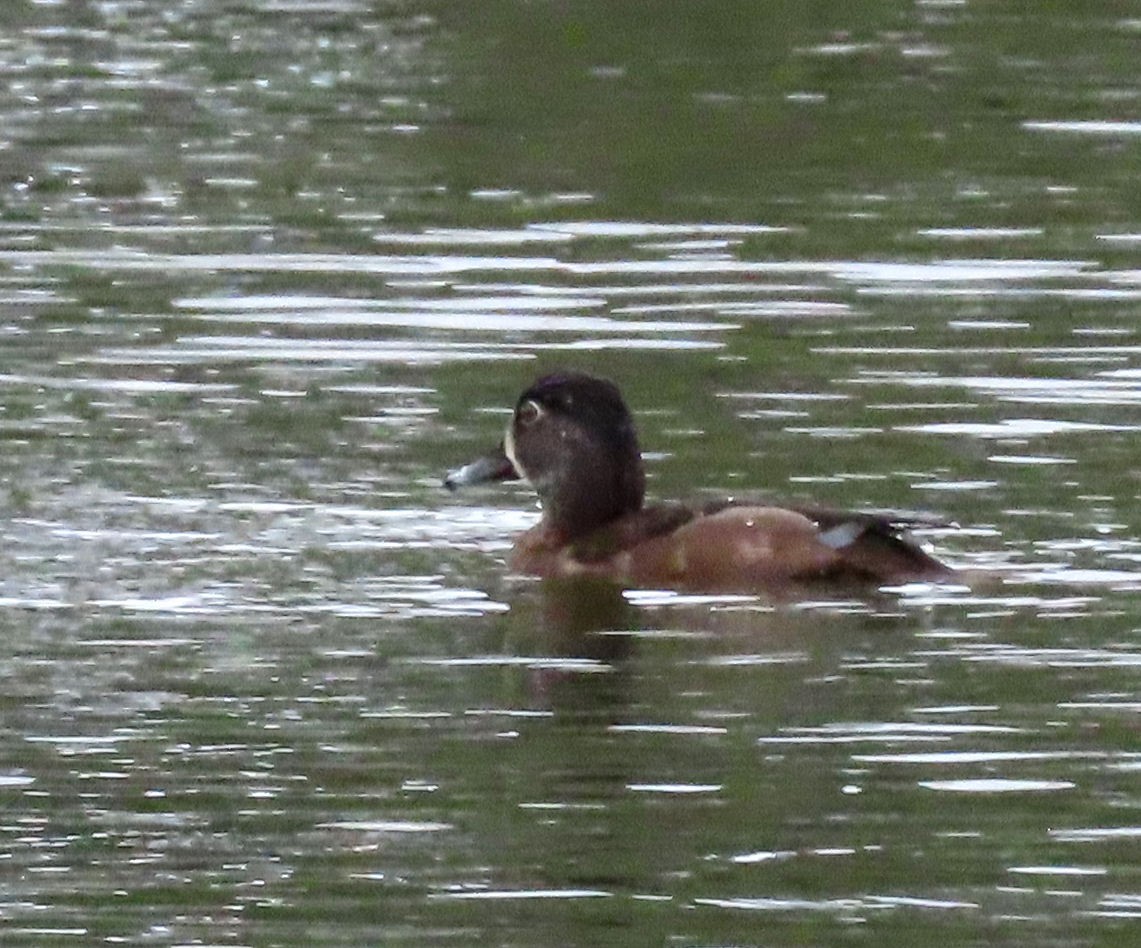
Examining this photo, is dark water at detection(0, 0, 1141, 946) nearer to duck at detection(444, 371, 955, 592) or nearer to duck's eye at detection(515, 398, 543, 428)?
duck at detection(444, 371, 955, 592)

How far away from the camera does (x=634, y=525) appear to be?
1256 cm

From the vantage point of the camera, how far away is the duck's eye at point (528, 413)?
13039 millimetres

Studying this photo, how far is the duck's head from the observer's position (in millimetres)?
12828

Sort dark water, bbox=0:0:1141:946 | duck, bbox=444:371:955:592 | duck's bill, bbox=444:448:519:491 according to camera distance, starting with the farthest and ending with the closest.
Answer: duck's bill, bbox=444:448:519:491 < duck, bbox=444:371:955:592 < dark water, bbox=0:0:1141:946

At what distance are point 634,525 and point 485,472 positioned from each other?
709mm

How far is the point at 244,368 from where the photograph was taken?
1526cm

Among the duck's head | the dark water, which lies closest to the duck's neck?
the duck's head

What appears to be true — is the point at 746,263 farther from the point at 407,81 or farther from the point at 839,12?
the point at 839,12

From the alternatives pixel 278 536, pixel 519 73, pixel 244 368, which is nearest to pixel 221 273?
pixel 244 368

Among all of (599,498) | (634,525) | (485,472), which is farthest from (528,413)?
(634,525)

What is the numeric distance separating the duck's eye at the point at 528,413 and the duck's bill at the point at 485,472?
0.13 meters

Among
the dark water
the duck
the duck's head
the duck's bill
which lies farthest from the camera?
the duck's bill

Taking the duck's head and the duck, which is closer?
the duck

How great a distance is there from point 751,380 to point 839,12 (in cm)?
1152
